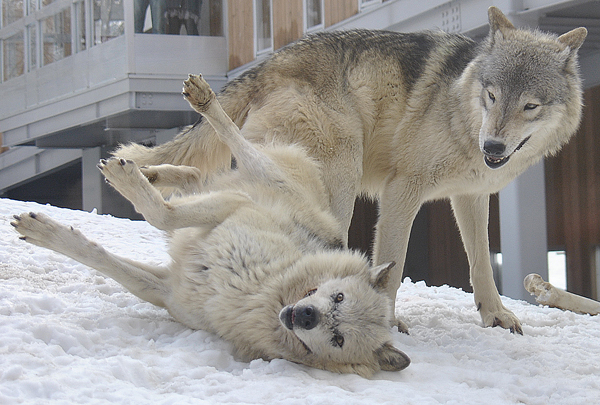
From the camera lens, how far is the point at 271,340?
295cm

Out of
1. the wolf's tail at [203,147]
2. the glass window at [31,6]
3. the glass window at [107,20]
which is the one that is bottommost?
the wolf's tail at [203,147]

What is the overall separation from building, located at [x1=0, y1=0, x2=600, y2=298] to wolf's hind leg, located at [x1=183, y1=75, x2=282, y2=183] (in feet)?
12.0

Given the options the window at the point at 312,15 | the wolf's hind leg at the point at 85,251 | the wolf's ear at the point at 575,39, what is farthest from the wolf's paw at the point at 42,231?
the window at the point at 312,15

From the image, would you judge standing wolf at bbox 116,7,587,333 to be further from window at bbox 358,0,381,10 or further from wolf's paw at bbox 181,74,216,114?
window at bbox 358,0,381,10

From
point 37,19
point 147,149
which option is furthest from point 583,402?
point 37,19

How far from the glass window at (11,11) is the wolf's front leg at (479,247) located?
13.4 metres

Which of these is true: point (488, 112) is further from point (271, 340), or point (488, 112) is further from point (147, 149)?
point (147, 149)

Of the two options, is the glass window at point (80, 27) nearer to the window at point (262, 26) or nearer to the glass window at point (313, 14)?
the window at point (262, 26)

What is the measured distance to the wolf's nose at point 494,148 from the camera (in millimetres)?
3670

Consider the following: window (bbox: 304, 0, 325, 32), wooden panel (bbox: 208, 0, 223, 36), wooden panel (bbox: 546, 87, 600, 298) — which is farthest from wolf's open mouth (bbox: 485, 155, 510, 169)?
wooden panel (bbox: 208, 0, 223, 36)

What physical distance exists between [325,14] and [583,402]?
776cm

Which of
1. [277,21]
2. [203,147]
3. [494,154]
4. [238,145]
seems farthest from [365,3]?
[238,145]

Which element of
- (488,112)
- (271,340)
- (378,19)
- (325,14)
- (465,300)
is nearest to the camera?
(271,340)

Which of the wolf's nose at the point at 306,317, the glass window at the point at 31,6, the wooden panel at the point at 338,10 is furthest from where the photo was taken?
the glass window at the point at 31,6
